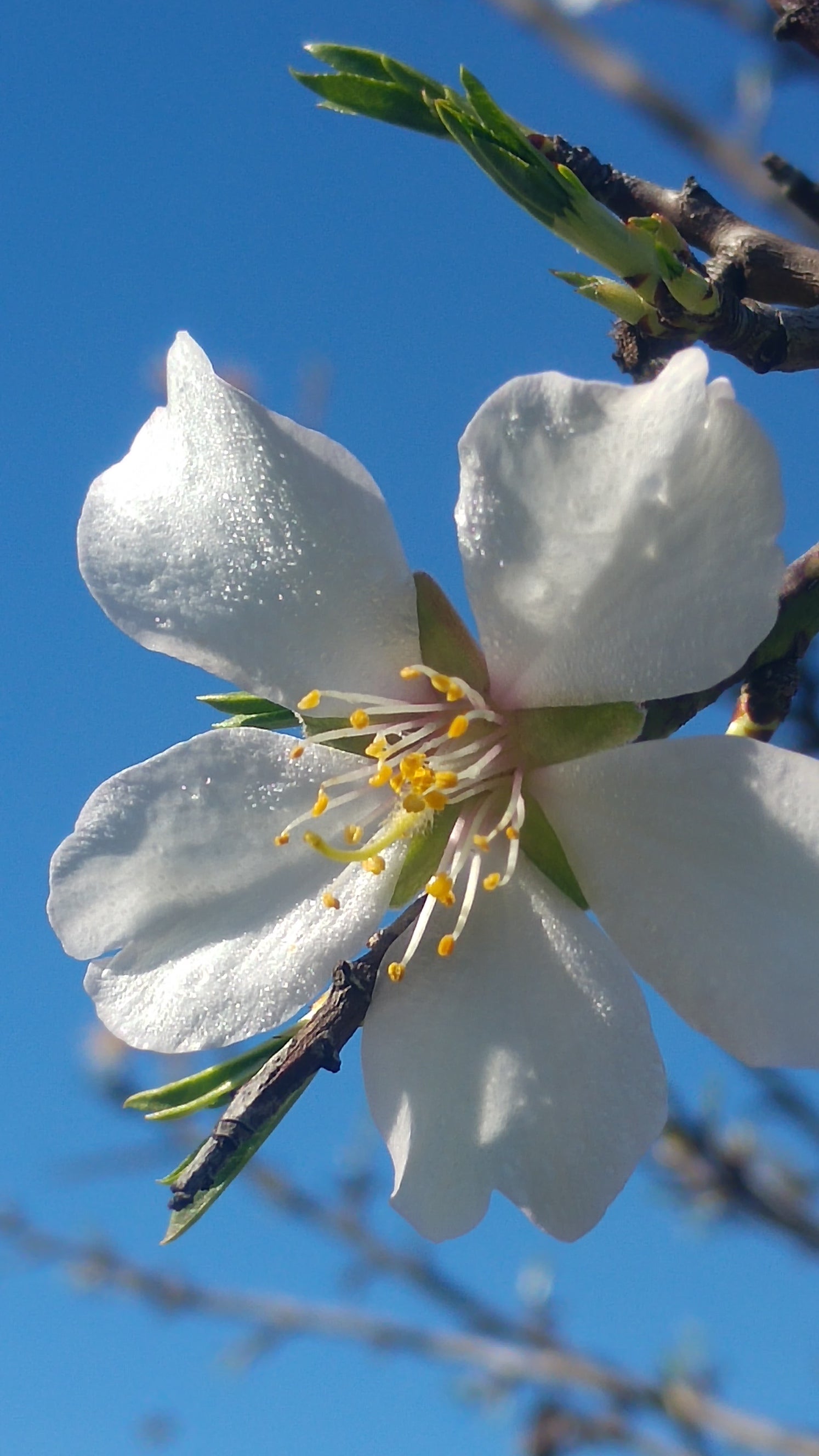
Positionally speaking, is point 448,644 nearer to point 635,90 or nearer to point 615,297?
point 615,297

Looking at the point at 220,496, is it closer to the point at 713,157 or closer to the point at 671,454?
the point at 671,454

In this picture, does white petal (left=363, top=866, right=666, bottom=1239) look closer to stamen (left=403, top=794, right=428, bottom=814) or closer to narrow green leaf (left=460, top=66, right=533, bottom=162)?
stamen (left=403, top=794, right=428, bottom=814)

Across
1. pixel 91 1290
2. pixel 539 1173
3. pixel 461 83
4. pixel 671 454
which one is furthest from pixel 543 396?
pixel 91 1290

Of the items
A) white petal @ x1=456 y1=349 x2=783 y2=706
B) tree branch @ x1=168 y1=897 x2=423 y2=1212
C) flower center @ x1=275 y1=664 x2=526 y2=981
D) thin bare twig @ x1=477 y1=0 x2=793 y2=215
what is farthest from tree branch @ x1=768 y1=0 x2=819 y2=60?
thin bare twig @ x1=477 y1=0 x2=793 y2=215

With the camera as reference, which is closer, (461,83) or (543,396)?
(543,396)

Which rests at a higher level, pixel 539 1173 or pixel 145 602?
pixel 145 602

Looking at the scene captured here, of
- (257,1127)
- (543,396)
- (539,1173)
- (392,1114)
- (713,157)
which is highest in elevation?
(713,157)

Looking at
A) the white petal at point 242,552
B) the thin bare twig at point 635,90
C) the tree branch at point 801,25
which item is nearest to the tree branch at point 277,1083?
the white petal at point 242,552

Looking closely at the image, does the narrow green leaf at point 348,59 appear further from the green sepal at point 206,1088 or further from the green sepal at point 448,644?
the green sepal at point 206,1088
